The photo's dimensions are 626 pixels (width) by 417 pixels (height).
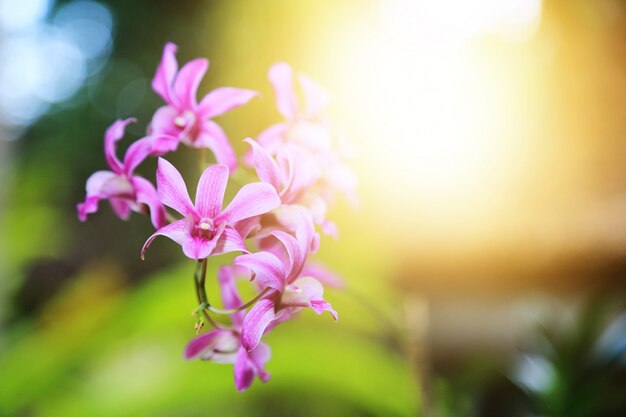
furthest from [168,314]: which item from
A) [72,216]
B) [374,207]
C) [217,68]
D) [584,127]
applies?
[72,216]

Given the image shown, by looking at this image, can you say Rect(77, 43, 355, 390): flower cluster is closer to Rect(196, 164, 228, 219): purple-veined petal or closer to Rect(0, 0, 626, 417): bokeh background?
Rect(196, 164, 228, 219): purple-veined petal

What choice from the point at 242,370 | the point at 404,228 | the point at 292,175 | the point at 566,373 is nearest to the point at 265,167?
the point at 292,175

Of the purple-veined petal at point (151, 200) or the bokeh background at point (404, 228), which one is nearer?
the purple-veined petal at point (151, 200)

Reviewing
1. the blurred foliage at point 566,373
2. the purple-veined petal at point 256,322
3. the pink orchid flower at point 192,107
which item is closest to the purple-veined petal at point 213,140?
the pink orchid flower at point 192,107

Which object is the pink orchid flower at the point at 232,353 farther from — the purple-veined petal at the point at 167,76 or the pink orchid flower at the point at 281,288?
the purple-veined petal at the point at 167,76

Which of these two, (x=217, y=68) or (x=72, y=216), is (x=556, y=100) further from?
(x=72, y=216)

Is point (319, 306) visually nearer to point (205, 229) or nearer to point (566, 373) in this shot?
point (205, 229)
